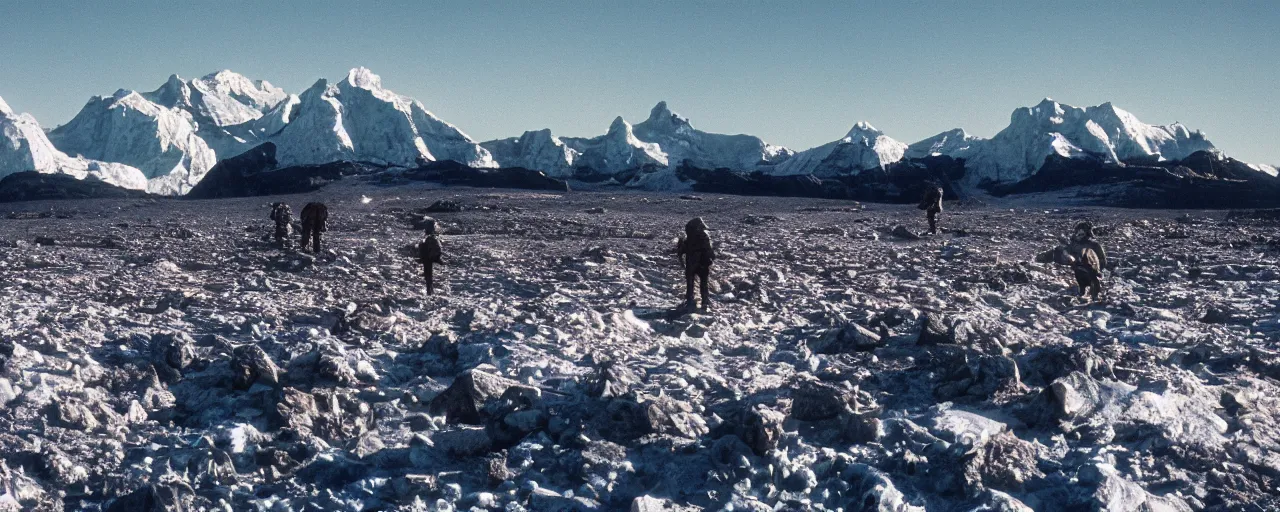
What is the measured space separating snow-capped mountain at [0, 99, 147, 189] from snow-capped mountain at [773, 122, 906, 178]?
205 feet

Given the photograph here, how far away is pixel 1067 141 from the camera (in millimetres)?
78812

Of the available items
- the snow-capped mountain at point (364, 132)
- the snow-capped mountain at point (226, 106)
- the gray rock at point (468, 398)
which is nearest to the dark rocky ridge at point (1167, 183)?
the gray rock at point (468, 398)

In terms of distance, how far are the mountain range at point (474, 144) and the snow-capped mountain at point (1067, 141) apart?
13 cm

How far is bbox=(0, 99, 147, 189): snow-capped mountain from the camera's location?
293 ft

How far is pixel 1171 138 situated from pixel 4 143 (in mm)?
111530

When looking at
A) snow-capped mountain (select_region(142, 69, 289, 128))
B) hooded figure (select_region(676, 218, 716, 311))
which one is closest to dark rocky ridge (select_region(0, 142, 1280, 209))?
hooded figure (select_region(676, 218, 716, 311))

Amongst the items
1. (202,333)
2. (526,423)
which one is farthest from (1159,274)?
(202,333)

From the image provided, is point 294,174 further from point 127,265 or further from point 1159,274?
point 1159,274

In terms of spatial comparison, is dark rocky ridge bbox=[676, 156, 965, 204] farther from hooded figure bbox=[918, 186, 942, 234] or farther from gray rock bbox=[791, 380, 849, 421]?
gray rock bbox=[791, 380, 849, 421]

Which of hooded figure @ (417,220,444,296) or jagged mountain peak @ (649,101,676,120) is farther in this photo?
jagged mountain peak @ (649,101,676,120)

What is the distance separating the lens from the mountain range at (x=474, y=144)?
79188mm

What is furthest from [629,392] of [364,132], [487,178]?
[364,132]

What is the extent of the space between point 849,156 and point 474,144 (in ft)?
136

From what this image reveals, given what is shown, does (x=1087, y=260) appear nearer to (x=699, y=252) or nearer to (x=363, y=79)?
(x=699, y=252)
